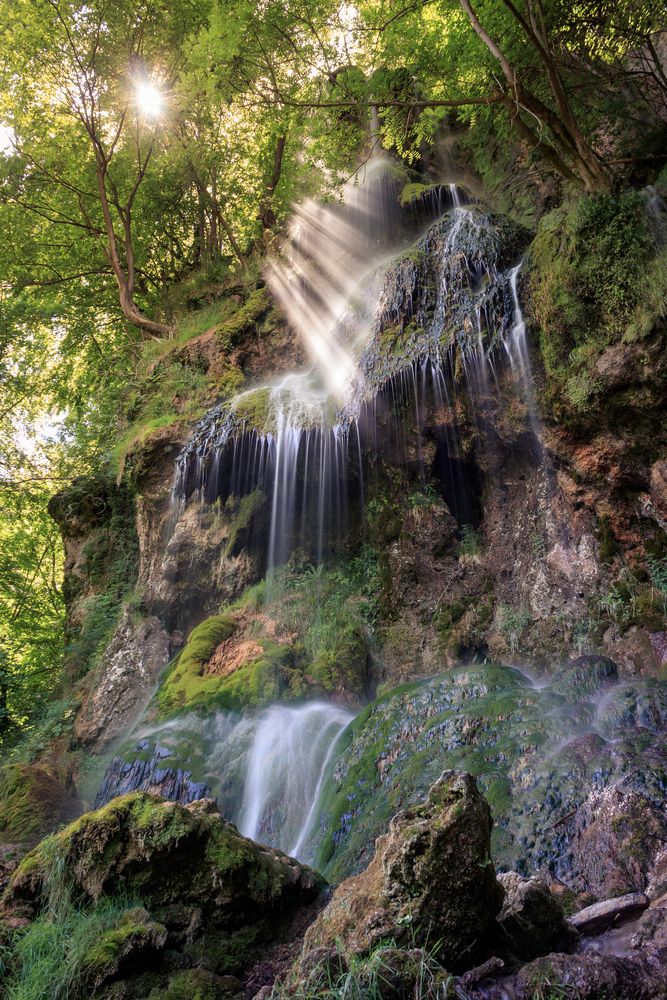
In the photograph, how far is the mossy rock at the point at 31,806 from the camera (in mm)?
6547

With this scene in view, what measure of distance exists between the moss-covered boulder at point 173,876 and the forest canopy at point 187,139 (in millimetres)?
7428

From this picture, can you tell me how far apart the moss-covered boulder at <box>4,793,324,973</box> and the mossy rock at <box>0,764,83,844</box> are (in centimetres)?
311

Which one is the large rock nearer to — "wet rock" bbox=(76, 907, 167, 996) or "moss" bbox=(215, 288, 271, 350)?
"wet rock" bbox=(76, 907, 167, 996)

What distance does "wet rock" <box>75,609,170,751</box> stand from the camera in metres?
10.4

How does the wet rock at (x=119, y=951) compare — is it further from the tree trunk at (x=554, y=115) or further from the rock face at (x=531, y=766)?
the tree trunk at (x=554, y=115)

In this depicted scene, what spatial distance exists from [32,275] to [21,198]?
7.15 feet

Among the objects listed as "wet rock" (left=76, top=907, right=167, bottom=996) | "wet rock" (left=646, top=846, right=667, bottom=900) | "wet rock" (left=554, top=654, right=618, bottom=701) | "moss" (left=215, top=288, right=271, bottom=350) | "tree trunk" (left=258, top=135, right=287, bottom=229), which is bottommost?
"wet rock" (left=76, top=907, right=167, bottom=996)

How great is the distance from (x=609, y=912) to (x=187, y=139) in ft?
54.6

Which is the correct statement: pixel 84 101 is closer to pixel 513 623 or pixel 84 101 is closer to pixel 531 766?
pixel 513 623

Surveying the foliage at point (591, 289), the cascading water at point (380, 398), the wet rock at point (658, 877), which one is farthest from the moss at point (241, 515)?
the wet rock at point (658, 877)

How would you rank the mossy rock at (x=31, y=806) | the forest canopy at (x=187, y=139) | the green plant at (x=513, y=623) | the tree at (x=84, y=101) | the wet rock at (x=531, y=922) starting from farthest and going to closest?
1. the tree at (x=84, y=101)
2. the green plant at (x=513, y=623)
3. the forest canopy at (x=187, y=139)
4. the mossy rock at (x=31, y=806)
5. the wet rock at (x=531, y=922)

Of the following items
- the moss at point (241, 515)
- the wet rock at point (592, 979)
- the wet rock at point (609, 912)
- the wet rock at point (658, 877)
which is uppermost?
the moss at point (241, 515)

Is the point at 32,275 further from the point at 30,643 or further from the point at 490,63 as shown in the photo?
the point at 490,63

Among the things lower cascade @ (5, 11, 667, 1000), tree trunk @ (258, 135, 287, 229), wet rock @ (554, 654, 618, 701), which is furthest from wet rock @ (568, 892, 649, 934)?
tree trunk @ (258, 135, 287, 229)
